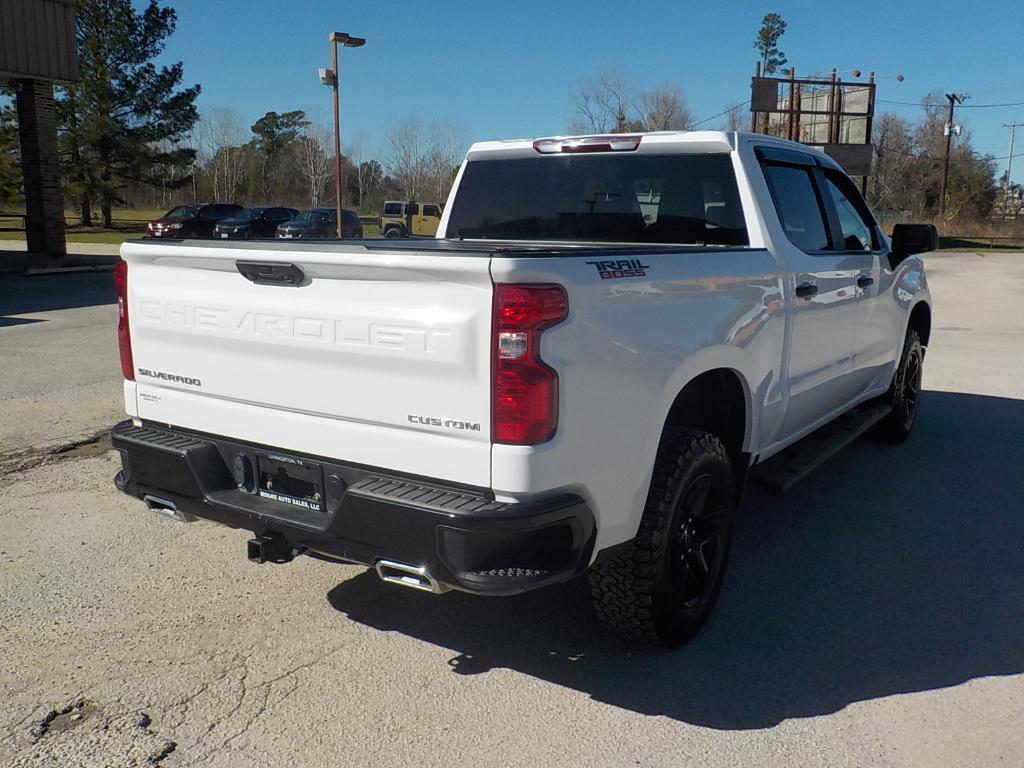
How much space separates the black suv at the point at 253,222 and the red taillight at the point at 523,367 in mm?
31223

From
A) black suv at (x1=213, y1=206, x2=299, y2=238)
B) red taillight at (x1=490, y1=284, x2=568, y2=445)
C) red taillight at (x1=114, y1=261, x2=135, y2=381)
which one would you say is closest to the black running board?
red taillight at (x1=490, y1=284, x2=568, y2=445)

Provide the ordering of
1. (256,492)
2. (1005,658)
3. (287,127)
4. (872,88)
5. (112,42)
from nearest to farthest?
(256,492)
(1005,658)
(872,88)
(112,42)
(287,127)

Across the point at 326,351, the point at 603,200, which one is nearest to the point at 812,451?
the point at 603,200

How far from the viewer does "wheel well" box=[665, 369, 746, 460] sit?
12.7ft

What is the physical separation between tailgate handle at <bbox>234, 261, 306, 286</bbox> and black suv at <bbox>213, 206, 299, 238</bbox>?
30420mm

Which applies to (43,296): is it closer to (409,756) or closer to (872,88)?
(409,756)

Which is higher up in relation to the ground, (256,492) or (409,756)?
(256,492)

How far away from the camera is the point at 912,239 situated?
5590mm

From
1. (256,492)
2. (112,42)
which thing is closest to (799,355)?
(256,492)

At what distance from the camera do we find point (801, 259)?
4410 millimetres

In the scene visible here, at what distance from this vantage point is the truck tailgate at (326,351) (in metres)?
2.79

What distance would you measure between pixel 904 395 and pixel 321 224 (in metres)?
30.0

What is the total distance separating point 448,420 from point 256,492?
0.92m

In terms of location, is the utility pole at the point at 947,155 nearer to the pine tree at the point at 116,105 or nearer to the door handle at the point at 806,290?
the pine tree at the point at 116,105
